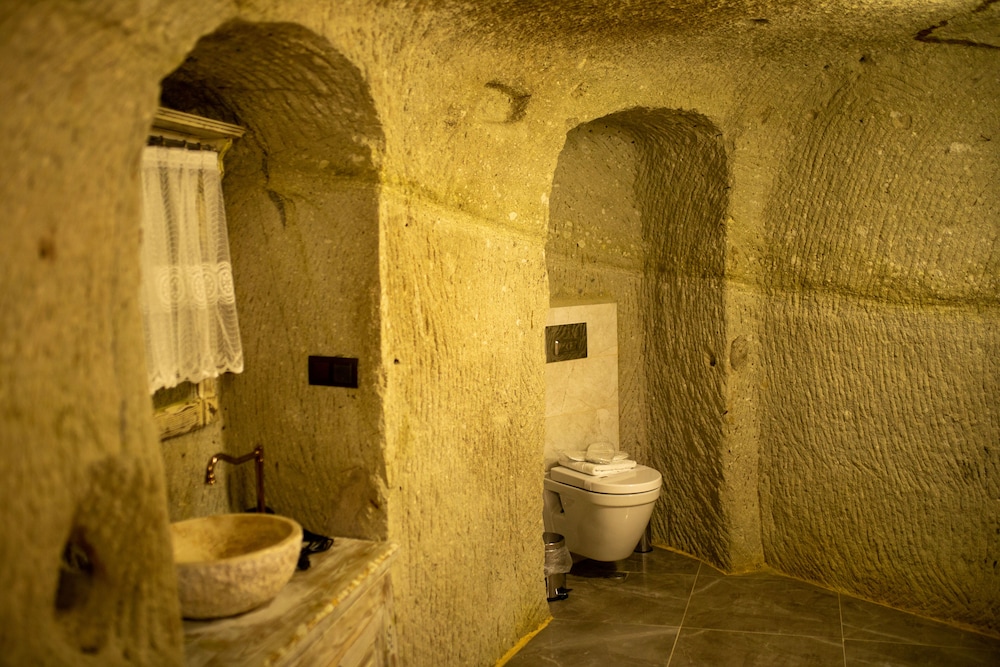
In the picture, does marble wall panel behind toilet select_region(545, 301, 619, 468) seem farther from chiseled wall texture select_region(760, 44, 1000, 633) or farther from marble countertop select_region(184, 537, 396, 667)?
marble countertop select_region(184, 537, 396, 667)

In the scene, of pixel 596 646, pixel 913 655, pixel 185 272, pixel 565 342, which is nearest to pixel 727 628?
pixel 596 646

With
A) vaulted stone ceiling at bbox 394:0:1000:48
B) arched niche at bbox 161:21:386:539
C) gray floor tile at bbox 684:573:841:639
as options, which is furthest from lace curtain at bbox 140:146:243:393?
gray floor tile at bbox 684:573:841:639

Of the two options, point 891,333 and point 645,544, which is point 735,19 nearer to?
point 891,333

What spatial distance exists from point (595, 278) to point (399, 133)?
6.17ft

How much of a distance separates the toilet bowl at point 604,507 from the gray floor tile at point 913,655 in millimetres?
956

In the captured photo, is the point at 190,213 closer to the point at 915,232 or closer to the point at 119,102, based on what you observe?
the point at 119,102

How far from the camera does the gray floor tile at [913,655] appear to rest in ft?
9.28

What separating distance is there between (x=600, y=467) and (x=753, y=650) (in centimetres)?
98

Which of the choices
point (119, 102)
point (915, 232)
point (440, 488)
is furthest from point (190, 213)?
point (915, 232)

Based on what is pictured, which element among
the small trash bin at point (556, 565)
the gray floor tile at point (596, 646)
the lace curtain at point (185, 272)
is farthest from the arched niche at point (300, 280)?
the small trash bin at point (556, 565)

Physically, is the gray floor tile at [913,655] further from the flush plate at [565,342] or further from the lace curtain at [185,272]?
the lace curtain at [185,272]

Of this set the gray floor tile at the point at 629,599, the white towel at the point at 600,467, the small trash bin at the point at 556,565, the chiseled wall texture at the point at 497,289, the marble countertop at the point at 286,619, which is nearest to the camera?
the chiseled wall texture at the point at 497,289

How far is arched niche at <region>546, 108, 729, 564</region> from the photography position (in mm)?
3641

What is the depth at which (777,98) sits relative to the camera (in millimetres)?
3379
